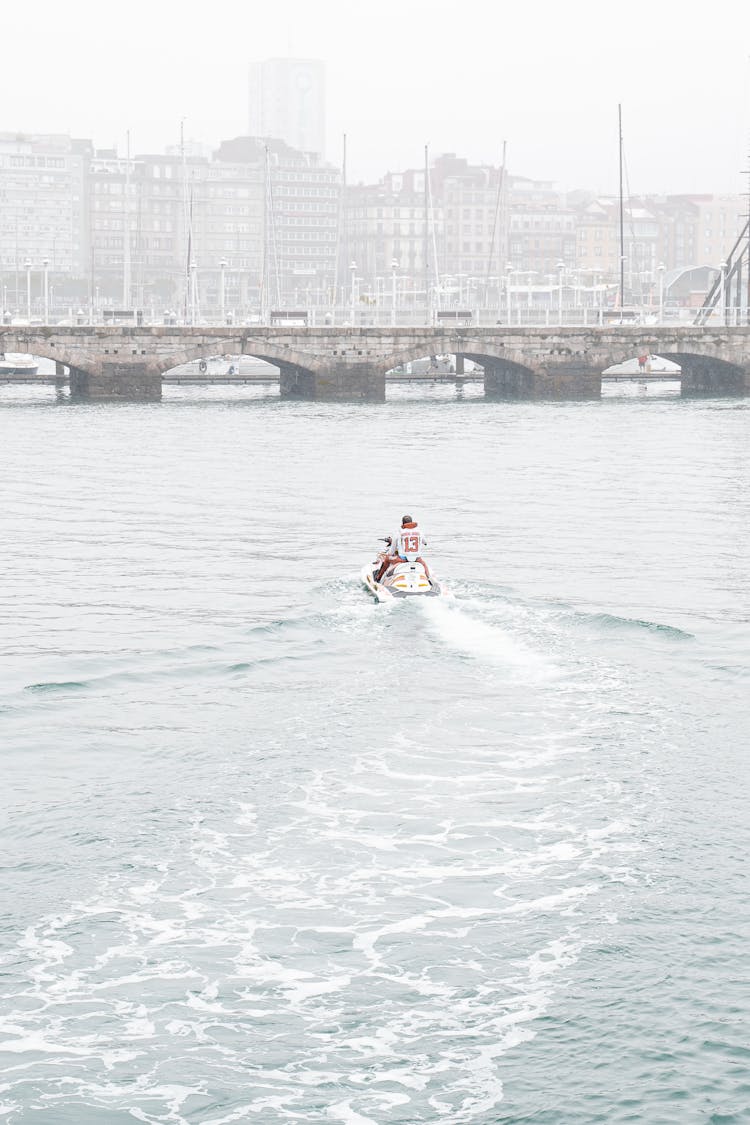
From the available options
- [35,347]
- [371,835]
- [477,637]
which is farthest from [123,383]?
[371,835]

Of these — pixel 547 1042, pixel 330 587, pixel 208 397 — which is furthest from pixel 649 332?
pixel 547 1042

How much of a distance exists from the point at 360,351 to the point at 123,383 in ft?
42.4

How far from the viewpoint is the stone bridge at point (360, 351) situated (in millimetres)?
92812

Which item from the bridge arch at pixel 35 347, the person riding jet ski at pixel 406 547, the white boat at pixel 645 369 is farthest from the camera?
the white boat at pixel 645 369

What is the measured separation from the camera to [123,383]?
9388 centimetres

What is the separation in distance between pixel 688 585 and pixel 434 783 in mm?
15477

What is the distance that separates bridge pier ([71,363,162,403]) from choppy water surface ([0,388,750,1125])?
5130 centimetres

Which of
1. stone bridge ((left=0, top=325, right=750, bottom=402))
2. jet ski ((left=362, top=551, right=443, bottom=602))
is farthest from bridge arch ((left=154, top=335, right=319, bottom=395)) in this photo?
jet ski ((left=362, top=551, right=443, bottom=602))

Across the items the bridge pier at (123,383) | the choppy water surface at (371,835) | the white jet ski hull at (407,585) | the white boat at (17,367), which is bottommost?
the choppy water surface at (371,835)

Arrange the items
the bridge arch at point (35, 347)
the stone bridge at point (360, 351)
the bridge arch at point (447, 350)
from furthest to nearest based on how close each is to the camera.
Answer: the bridge arch at point (447, 350) < the stone bridge at point (360, 351) < the bridge arch at point (35, 347)

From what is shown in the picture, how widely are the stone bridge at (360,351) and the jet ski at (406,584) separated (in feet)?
199

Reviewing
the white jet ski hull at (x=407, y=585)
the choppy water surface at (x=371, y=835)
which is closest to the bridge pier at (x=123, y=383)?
the choppy water surface at (x=371, y=835)

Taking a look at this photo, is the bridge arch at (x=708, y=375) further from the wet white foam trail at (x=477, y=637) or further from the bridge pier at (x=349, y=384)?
the wet white foam trail at (x=477, y=637)

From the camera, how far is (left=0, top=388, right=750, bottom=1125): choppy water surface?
15703 millimetres
